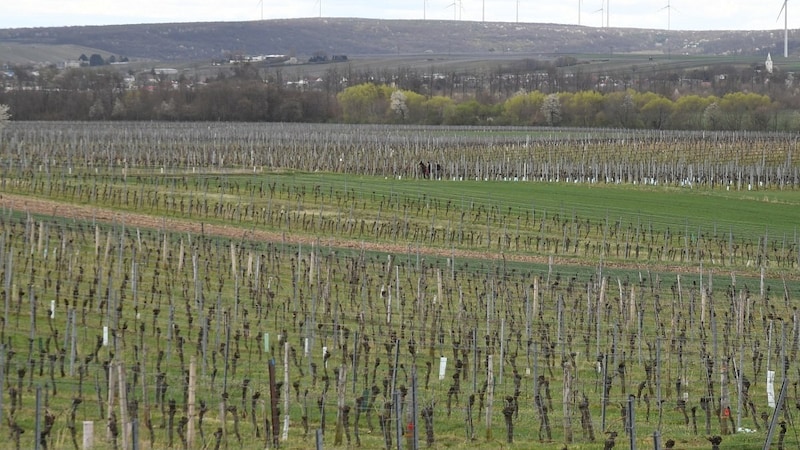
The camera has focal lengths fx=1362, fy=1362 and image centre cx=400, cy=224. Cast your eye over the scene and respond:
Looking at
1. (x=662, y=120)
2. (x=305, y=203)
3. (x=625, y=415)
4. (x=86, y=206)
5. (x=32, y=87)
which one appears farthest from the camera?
(x=32, y=87)

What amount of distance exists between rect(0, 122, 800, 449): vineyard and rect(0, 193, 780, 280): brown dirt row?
212mm

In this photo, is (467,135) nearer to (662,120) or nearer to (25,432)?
(662,120)

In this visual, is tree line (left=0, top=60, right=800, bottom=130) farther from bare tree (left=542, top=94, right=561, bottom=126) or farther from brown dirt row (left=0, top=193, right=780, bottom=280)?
brown dirt row (left=0, top=193, right=780, bottom=280)

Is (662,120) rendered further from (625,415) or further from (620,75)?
(625,415)

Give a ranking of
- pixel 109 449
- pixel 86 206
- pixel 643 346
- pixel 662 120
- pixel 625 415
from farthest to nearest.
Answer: pixel 662 120 < pixel 86 206 < pixel 643 346 < pixel 625 415 < pixel 109 449

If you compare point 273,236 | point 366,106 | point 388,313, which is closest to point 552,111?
point 366,106

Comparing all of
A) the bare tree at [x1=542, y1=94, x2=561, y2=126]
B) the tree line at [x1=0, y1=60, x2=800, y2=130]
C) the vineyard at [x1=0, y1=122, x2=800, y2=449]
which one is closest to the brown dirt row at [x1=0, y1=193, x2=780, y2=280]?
the vineyard at [x1=0, y1=122, x2=800, y2=449]

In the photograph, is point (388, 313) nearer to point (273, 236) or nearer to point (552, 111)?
point (273, 236)

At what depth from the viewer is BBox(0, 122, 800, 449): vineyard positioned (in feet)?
56.9

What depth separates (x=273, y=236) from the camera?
130 feet

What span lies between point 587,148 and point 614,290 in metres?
54.2

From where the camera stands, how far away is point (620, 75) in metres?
188

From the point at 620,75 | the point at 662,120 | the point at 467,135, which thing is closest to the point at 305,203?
the point at 467,135

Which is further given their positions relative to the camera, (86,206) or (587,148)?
(587,148)
